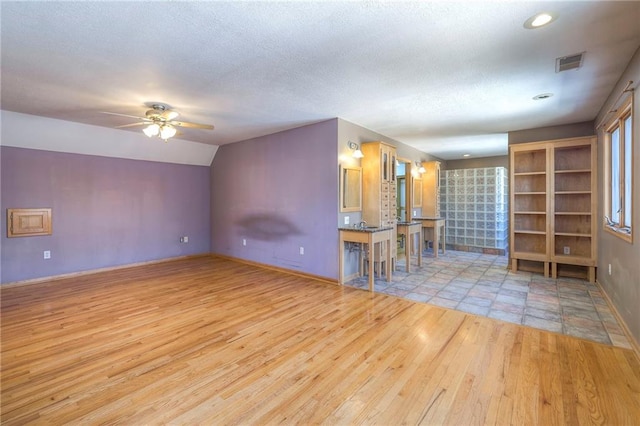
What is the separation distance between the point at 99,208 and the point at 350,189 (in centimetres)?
456

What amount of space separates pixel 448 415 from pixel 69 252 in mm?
6050

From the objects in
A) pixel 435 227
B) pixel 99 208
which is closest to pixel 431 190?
pixel 435 227

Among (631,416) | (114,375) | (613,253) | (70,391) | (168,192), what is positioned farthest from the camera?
(168,192)

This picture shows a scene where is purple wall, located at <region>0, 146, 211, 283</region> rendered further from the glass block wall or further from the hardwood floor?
the glass block wall

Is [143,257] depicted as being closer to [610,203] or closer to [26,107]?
[26,107]

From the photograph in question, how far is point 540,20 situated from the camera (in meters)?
2.05

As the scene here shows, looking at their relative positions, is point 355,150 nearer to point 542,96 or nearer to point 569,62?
point 542,96

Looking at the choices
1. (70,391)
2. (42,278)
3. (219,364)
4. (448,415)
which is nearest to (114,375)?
(70,391)

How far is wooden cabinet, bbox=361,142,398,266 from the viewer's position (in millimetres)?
4809

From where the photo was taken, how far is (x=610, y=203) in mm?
3701

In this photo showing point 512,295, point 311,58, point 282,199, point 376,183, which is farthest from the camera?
point 282,199

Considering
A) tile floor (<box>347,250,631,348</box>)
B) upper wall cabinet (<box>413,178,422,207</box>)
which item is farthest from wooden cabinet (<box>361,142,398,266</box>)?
upper wall cabinet (<box>413,178,422,207</box>)

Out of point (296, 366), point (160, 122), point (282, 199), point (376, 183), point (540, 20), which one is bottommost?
point (296, 366)

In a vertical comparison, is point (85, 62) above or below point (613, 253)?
above
